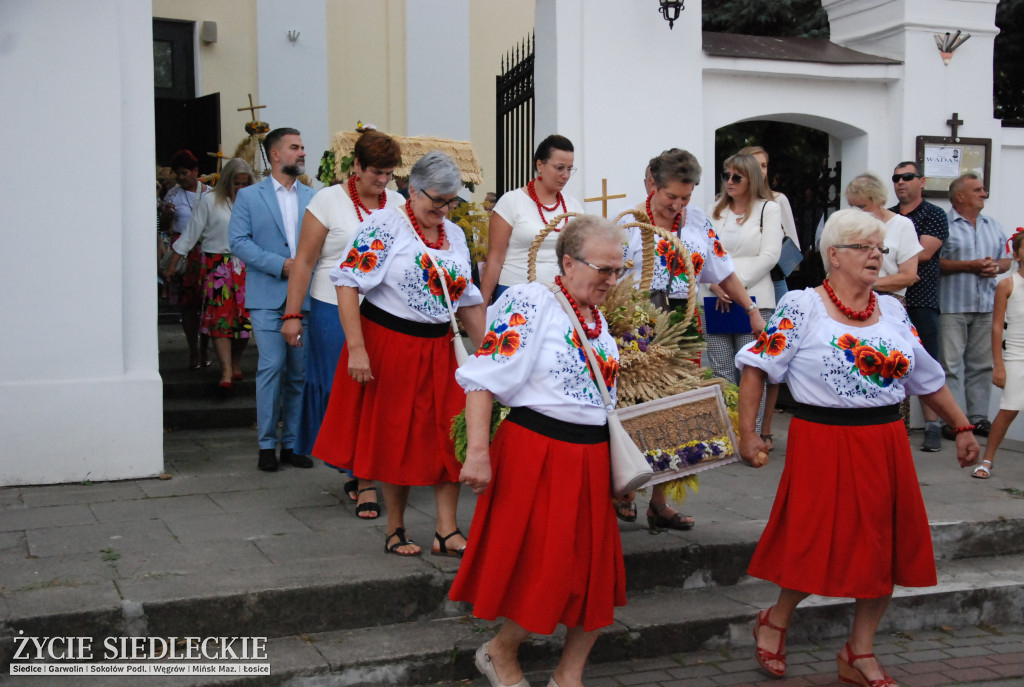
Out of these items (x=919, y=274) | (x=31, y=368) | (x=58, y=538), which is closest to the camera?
(x=58, y=538)

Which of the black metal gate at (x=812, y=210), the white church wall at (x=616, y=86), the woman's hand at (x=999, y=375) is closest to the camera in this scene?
the woman's hand at (x=999, y=375)

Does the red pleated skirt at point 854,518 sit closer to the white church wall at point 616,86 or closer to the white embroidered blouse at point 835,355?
the white embroidered blouse at point 835,355

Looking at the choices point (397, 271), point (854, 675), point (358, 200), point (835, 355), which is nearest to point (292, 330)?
point (358, 200)

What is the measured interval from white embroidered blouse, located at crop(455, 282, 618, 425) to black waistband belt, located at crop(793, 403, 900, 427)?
41.2 inches

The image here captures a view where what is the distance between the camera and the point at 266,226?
696 cm

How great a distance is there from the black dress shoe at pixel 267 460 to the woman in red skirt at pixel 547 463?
317 cm

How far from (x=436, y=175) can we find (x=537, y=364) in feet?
4.56

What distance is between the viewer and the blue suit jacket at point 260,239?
272 inches

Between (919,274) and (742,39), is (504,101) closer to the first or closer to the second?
(742,39)

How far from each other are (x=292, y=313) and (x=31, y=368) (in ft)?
5.57

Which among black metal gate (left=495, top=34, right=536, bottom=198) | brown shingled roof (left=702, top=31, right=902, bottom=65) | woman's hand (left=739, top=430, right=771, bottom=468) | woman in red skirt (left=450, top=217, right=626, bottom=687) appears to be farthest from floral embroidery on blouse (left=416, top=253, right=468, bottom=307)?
brown shingled roof (left=702, top=31, right=902, bottom=65)

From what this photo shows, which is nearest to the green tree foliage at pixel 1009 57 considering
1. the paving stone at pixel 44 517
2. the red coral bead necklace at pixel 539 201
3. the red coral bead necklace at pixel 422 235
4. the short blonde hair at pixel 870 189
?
the short blonde hair at pixel 870 189

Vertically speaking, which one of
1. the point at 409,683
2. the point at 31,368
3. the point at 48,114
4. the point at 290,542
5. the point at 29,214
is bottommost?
the point at 409,683

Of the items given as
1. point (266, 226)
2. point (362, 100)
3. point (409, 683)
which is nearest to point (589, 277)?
A: point (409, 683)
